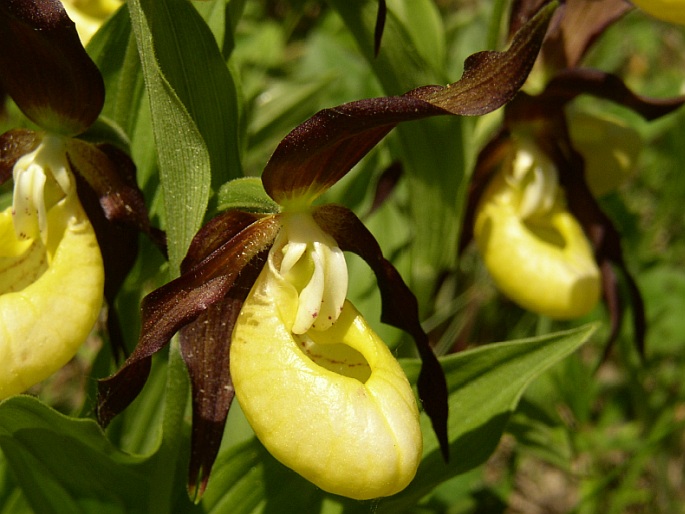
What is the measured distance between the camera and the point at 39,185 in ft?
4.32

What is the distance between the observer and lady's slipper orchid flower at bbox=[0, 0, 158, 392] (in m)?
1.16

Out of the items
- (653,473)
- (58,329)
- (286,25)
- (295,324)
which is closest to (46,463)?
(58,329)

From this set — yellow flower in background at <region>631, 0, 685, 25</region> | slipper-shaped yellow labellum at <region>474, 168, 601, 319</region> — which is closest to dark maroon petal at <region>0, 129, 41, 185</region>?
slipper-shaped yellow labellum at <region>474, 168, 601, 319</region>

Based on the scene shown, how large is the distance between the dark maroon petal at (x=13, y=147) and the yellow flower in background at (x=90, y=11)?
850 millimetres

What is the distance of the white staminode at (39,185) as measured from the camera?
1.31 m

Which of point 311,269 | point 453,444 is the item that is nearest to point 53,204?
point 311,269

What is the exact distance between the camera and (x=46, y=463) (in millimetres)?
1272

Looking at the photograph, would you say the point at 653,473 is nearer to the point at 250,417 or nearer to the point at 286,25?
the point at 250,417

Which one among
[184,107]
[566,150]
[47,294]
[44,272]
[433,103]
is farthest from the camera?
[566,150]

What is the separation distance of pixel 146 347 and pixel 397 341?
81cm

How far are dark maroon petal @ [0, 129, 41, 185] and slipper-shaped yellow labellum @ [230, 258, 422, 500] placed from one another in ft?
1.77

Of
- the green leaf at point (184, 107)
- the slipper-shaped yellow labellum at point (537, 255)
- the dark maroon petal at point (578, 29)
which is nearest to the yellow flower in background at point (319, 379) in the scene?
the green leaf at point (184, 107)

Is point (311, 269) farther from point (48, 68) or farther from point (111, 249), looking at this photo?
point (48, 68)

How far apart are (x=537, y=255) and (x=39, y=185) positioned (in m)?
1.20
